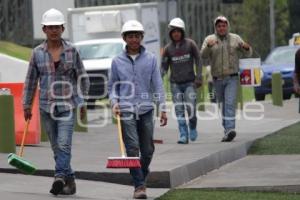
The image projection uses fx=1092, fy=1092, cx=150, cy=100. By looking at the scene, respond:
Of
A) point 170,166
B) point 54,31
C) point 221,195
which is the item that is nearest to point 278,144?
point 170,166

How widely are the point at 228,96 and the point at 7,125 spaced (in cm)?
353

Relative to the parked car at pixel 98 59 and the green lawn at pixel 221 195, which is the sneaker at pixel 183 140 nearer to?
the green lawn at pixel 221 195

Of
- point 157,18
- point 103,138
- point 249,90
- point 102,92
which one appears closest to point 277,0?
point 249,90

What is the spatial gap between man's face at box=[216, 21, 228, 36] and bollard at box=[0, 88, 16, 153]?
11.5 feet

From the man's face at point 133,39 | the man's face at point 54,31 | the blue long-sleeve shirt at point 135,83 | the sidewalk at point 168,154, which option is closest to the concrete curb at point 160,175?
the sidewalk at point 168,154

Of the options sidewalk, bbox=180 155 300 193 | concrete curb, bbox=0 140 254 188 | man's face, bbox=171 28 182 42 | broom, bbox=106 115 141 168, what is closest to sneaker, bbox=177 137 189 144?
sidewalk, bbox=180 155 300 193

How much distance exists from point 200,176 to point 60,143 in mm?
2914

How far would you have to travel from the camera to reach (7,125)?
13.8 metres

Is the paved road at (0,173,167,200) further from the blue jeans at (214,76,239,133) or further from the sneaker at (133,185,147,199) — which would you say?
the blue jeans at (214,76,239,133)

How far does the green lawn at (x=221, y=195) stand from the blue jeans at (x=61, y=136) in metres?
0.99

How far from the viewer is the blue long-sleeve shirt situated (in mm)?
10523

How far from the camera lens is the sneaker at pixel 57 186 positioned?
1034 centimetres

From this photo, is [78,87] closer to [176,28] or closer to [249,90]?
[176,28]

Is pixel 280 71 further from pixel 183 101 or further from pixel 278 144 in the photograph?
pixel 183 101
